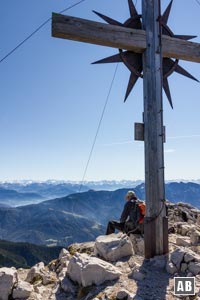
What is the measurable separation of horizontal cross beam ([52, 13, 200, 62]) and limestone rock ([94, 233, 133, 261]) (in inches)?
179

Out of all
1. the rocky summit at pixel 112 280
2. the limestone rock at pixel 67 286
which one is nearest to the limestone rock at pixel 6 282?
the rocky summit at pixel 112 280

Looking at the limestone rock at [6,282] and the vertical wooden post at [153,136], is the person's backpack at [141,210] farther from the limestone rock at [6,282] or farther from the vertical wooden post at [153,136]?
the limestone rock at [6,282]

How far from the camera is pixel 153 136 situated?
253 inches

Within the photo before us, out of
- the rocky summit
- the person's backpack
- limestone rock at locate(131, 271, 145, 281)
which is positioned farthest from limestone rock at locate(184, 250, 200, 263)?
the person's backpack

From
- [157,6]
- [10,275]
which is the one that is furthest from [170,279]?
[157,6]

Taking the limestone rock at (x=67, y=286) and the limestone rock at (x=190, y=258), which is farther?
the limestone rock at (x=190, y=258)

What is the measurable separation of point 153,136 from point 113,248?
2700mm

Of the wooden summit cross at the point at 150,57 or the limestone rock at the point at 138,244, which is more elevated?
the wooden summit cross at the point at 150,57

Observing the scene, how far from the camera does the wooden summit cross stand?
6.22 metres

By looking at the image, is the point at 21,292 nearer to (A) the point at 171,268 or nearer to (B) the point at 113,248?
(B) the point at 113,248

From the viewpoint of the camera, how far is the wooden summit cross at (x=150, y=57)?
20.4ft

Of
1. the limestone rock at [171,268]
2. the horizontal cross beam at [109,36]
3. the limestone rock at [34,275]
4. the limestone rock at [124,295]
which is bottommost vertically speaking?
the limestone rock at [34,275]

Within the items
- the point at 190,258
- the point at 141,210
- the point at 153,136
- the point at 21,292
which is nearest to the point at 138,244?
the point at 141,210

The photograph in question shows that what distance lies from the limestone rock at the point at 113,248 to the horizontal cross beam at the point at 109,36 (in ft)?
14.9
